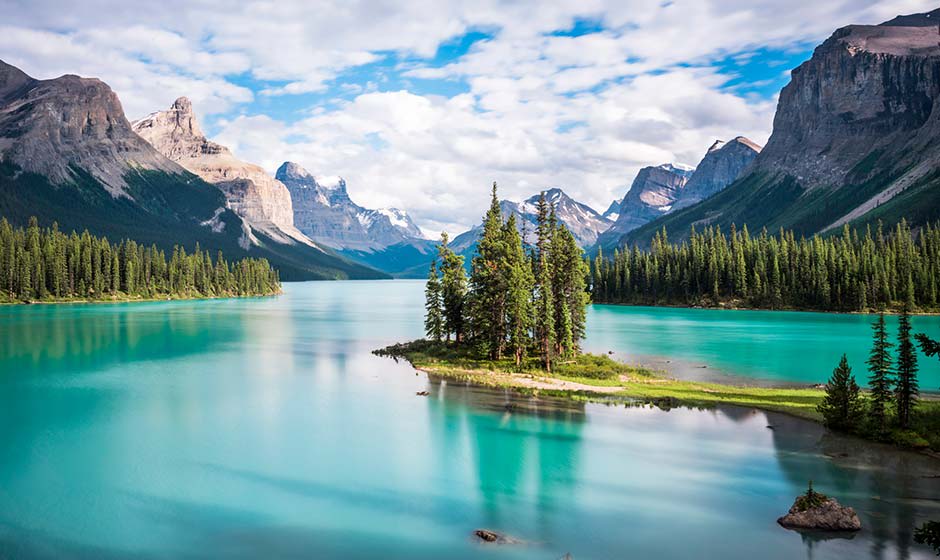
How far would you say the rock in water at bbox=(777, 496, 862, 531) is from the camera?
24.4 meters

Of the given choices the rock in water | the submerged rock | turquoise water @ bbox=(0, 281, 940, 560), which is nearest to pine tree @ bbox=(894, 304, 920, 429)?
turquoise water @ bbox=(0, 281, 940, 560)

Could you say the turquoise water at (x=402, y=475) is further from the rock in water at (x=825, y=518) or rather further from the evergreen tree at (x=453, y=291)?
the evergreen tree at (x=453, y=291)

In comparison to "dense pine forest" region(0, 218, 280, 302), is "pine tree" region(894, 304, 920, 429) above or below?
below

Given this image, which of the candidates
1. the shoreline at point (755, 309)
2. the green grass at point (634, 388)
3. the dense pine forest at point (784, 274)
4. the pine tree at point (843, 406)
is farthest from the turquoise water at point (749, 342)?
the pine tree at point (843, 406)

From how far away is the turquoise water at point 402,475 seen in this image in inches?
946

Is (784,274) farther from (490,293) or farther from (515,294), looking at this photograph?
(515,294)

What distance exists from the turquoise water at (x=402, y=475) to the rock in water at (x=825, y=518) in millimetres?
739

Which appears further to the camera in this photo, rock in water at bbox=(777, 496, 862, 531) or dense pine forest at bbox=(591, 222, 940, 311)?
dense pine forest at bbox=(591, 222, 940, 311)

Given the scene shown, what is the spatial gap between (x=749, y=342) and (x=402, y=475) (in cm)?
7402

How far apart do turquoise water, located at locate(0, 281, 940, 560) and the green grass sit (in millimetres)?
2683

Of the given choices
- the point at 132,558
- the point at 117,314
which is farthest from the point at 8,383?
the point at 117,314

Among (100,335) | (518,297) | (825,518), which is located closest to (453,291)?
(518,297)

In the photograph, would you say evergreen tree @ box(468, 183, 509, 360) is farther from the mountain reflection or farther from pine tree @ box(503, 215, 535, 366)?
the mountain reflection

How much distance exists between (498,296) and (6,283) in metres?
142
